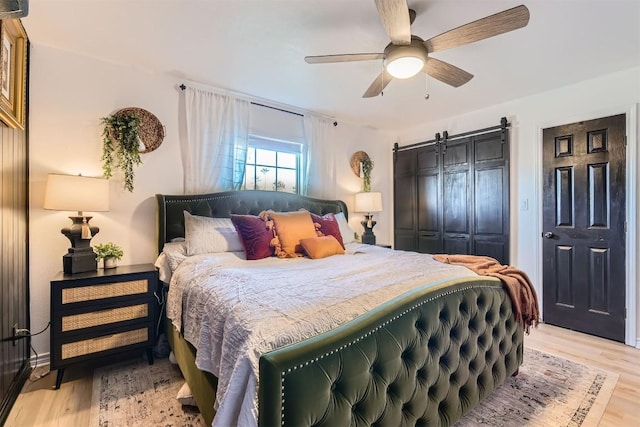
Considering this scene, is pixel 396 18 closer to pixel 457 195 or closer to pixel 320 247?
pixel 320 247

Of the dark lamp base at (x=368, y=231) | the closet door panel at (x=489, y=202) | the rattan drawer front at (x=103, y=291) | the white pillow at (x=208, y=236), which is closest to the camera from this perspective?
the rattan drawer front at (x=103, y=291)

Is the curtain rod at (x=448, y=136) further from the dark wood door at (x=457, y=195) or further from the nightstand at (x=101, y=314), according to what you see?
the nightstand at (x=101, y=314)

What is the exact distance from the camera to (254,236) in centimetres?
255

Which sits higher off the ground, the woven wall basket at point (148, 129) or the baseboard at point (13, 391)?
the woven wall basket at point (148, 129)

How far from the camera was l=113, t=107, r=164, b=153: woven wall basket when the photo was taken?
276 cm

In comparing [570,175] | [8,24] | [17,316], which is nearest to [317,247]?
[17,316]

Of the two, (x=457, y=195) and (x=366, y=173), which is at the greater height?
(x=366, y=173)

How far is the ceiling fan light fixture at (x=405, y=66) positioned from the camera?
6.40 feet

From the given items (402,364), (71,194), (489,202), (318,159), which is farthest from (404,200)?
(71,194)

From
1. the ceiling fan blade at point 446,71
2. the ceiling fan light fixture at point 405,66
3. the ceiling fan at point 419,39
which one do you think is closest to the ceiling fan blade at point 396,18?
the ceiling fan at point 419,39

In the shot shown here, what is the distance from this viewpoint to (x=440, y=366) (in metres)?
1.46

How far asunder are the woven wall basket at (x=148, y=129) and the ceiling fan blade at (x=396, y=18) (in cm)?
226

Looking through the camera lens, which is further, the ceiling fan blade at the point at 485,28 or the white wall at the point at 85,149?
the white wall at the point at 85,149

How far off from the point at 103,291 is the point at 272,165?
217 cm
